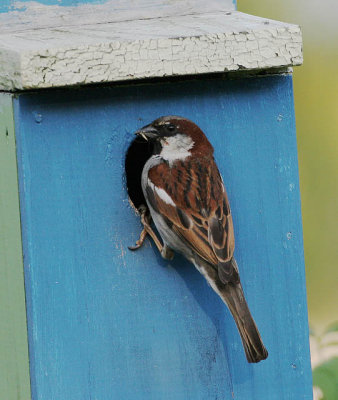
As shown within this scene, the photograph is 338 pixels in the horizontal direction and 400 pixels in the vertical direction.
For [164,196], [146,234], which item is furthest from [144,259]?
[164,196]

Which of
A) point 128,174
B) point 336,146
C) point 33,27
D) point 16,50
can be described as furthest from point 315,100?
point 16,50

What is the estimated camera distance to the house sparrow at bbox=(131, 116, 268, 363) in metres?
2.84

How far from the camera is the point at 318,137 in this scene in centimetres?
454

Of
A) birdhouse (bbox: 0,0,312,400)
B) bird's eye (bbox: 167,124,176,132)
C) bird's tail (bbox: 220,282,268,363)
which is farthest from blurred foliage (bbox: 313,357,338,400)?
bird's eye (bbox: 167,124,176,132)

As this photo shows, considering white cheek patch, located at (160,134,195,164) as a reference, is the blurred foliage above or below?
below

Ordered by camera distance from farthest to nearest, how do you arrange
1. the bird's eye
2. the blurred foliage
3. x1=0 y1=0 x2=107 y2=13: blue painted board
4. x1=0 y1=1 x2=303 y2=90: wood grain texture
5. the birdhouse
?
the blurred foliage → x1=0 y1=0 x2=107 y2=13: blue painted board → the bird's eye → the birdhouse → x1=0 y1=1 x2=303 y2=90: wood grain texture

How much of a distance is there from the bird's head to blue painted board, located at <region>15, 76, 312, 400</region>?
0.04 metres

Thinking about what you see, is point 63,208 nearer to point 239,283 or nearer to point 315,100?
point 239,283

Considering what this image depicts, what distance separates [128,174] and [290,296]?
693mm

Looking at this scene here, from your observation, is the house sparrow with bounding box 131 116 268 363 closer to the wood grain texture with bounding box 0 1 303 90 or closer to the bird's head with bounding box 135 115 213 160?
the bird's head with bounding box 135 115 213 160

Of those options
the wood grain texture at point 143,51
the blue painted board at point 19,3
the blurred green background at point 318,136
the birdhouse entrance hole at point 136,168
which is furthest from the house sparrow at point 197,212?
the blurred green background at point 318,136

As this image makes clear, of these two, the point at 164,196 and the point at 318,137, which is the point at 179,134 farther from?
the point at 318,137

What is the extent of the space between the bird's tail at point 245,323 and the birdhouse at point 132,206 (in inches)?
7.1

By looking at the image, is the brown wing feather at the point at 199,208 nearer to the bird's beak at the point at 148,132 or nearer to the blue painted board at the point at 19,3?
the bird's beak at the point at 148,132
